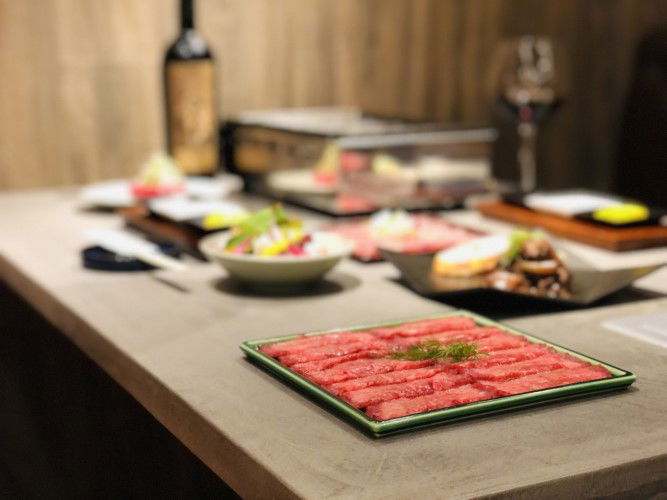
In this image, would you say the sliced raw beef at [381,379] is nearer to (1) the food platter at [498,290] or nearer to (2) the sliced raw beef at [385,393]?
(2) the sliced raw beef at [385,393]

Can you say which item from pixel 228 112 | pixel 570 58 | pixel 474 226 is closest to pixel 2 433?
pixel 474 226

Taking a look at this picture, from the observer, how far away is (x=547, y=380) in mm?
931

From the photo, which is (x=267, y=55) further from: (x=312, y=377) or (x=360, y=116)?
(x=312, y=377)

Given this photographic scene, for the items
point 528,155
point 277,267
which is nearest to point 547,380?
point 277,267

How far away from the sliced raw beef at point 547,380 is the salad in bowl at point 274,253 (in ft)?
1.57

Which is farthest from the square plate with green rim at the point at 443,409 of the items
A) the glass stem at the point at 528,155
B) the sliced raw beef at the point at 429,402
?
the glass stem at the point at 528,155

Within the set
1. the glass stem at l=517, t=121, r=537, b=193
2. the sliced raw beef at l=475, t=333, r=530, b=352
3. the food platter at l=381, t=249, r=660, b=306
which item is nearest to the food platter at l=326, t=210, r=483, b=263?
the food platter at l=381, t=249, r=660, b=306

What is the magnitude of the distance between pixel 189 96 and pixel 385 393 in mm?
1456

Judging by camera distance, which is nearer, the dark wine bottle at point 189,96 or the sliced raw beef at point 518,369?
the sliced raw beef at point 518,369

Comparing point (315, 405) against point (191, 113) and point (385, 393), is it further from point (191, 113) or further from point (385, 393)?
point (191, 113)

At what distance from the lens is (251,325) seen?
1224mm

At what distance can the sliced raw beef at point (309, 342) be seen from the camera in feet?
3.36

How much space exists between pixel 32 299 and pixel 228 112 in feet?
4.13

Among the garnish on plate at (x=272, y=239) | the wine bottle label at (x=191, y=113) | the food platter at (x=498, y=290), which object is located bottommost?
the food platter at (x=498, y=290)
